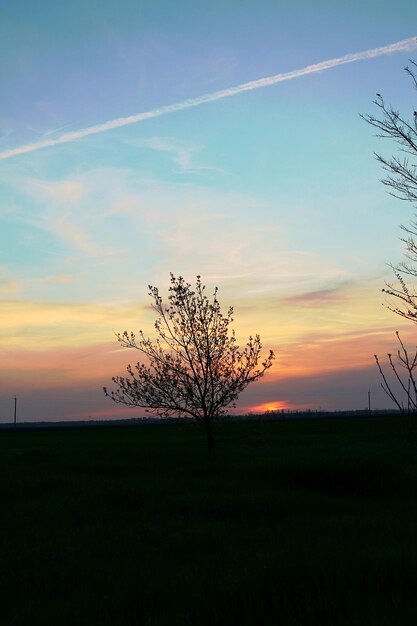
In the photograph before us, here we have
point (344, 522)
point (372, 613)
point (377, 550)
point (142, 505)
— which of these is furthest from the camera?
point (142, 505)

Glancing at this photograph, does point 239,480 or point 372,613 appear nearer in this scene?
point 372,613

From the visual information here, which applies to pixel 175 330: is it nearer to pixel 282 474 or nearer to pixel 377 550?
pixel 282 474

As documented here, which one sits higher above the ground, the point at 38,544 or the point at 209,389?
the point at 209,389

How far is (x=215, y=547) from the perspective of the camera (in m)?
10.9

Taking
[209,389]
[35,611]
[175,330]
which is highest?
[175,330]

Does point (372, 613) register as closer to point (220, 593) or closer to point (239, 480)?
point (220, 593)

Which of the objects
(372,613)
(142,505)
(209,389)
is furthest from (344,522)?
(209,389)

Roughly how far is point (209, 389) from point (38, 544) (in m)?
16.3

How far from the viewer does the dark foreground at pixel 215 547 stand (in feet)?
22.7

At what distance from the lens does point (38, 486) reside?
64.4 feet

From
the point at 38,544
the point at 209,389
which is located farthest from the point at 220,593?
the point at 209,389

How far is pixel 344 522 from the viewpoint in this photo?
12484mm

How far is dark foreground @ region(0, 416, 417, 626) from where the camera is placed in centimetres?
693

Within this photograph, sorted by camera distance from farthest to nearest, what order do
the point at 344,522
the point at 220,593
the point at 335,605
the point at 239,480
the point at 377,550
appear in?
the point at 239,480
the point at 344,522
the point at 377,550
the point at 220,593
the point at 335,605
